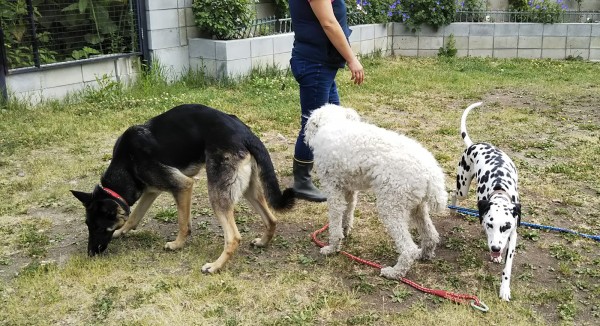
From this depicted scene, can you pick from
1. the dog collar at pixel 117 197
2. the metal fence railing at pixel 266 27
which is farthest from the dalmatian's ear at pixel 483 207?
the metal fence railing at pixel 266 27

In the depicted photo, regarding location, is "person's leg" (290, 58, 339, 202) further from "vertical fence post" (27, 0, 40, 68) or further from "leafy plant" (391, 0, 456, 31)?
"leafy plant" (391, 0, 456, 31)

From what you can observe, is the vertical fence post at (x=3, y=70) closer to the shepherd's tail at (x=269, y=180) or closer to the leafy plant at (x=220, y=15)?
the leafy plant at (x=220, y=15)

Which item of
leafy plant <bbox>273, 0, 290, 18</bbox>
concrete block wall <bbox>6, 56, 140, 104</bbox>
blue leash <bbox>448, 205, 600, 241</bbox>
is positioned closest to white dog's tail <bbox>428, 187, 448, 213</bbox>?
blue leash <bbox>448, 205, 600, 241</bbox>

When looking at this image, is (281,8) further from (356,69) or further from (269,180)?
(269,180)

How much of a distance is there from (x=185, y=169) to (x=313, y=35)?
57.1 inches

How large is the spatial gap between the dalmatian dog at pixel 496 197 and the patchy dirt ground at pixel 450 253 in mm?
201

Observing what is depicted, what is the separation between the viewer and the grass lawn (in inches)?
132

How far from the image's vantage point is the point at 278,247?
4.22 m

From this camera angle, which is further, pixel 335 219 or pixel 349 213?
pixel 349 213

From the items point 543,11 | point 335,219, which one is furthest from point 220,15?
point 543,11

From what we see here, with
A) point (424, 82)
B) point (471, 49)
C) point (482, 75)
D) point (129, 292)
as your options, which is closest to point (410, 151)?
point (129, 292)

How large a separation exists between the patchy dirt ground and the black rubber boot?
91 mm

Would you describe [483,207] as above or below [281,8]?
below

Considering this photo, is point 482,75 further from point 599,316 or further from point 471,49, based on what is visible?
point 599,316
